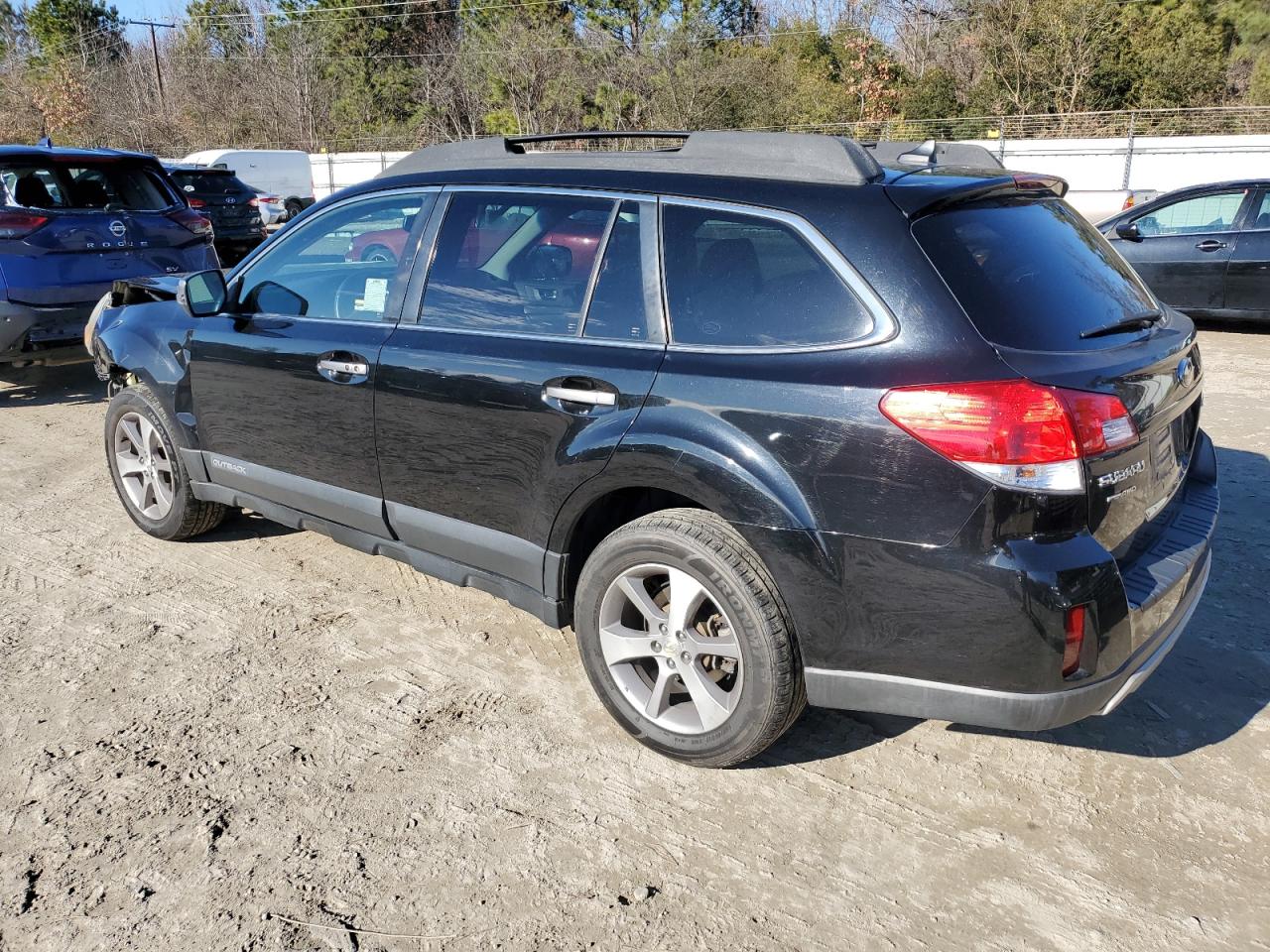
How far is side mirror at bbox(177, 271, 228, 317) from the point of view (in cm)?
443

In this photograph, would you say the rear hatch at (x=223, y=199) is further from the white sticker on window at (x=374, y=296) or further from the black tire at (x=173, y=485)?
the white sticker on window at (x=374, y=296)

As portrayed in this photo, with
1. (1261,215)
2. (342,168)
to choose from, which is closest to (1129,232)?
(1261,215)

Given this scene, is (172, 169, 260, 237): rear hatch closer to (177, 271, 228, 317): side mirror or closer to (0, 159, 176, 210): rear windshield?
(0, 159, 176, 210): rear windshield

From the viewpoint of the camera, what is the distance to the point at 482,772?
3180 millimetres

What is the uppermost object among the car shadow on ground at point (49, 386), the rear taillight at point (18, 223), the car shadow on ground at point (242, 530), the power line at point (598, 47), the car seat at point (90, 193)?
the power line at point (598, 47)

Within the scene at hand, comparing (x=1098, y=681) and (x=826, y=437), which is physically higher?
(x=826, y=437)

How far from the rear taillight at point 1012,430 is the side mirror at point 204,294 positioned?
123 inches

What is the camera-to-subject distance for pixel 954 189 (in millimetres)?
2947

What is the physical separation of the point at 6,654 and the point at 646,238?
287cm

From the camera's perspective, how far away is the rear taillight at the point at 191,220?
8.46 m

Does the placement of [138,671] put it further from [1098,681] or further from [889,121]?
[889,121]

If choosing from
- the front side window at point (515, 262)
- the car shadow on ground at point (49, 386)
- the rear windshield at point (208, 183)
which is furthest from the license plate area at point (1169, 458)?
the rear windshield at point (208, 183)

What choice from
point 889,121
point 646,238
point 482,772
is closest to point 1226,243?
point 646,238

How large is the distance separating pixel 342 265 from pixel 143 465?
167 centimetres
